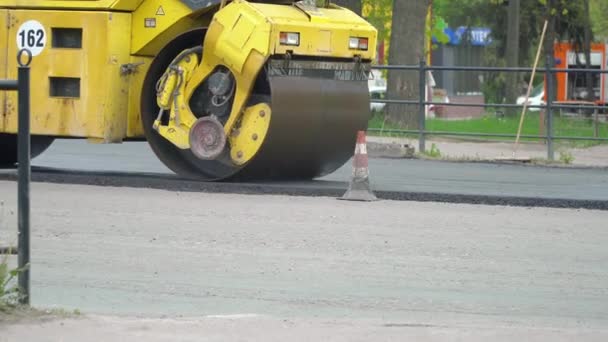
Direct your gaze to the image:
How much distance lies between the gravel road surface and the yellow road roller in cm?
101

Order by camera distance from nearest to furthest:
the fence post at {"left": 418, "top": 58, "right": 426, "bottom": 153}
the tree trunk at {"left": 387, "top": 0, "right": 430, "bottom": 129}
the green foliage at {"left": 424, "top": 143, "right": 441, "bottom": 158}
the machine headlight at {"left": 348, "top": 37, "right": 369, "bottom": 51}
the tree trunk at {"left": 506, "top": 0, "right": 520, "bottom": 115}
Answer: the machine headlight at {"left": 348, "top": 37, "right": 369, "bottom": 51} < the green foliage at {"left": 424, "top": 143, "right": 441, "bottom": 158} < the fence post at {"left": 418, "top": 58, "right": 426, "bottom": 153} < the tree trunk at {"left": 387, "top": 0, "right": 430, "bottom": 129} < the tree trunk at {"left": 506, "top": 0, "right": 520, "bottom": 115}

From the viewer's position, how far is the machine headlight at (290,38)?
13.5 meters

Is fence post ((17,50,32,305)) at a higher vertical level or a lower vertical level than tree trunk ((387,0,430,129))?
lower

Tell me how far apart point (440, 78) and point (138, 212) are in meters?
46.8

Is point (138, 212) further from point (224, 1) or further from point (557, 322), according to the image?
point (557, 322)

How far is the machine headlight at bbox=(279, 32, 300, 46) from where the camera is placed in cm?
1345

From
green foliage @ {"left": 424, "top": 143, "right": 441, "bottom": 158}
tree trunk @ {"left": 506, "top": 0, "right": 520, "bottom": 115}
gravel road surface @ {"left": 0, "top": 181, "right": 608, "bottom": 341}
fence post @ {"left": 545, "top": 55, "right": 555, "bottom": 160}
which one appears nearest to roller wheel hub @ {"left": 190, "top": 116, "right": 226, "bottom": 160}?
gravel road surface @ {"left": 0, "top": 181, "right": 608, "bottom": 341}

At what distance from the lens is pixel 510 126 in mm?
25266

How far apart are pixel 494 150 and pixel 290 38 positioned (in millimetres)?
9679

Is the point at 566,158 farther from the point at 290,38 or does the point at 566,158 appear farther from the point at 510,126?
the point at 290,38

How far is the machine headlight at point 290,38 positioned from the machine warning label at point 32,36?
2.83 m

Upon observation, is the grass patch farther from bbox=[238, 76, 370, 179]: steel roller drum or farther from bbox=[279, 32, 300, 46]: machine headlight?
bbox=[279, 32, 300, 46]: machine headlight

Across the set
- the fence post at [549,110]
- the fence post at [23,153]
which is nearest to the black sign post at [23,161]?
the fence post at [23,153]

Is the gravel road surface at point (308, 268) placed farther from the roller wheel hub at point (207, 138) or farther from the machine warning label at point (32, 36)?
the machine warning label at point (32, 36)
